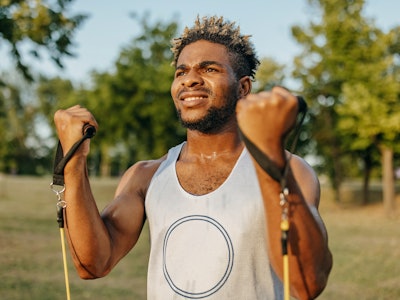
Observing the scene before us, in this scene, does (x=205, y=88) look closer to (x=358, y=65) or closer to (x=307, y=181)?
(x=307, y=181)

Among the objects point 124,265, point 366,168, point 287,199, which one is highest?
point 287,199

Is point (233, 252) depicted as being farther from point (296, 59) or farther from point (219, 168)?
point (296, 59)

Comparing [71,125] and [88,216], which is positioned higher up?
[71,125]

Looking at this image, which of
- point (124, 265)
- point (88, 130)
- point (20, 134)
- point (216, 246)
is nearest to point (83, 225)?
point (88, 130)

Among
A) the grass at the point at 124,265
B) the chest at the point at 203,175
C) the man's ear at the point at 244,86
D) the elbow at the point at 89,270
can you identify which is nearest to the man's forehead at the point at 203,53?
the man's ear at the point at 244,86

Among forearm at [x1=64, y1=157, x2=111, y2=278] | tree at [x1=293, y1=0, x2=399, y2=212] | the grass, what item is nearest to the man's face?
forearm at [x1=64, y1=157, x2=111, y2=278]

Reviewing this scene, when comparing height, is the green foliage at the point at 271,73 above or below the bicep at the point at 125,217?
above

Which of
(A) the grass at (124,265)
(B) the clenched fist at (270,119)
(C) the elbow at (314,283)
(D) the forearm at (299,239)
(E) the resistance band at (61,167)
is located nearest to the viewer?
(B) the clenched fist at (270,119)

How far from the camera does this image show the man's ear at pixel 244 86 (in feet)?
7.82

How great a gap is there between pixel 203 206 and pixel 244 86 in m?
0.54

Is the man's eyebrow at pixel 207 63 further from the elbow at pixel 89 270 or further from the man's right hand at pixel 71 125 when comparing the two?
the elbow at pixel 89 270

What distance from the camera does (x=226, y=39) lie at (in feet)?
7.77

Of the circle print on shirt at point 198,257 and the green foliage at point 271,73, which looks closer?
the circle print on shirt at point 198,257

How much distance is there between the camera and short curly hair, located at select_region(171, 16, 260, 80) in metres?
2.36
